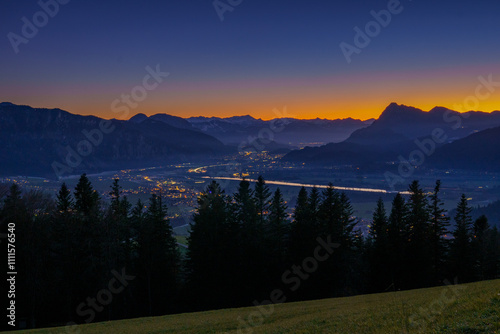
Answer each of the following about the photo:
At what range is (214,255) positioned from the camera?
49.9 meters

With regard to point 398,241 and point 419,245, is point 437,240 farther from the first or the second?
point 398,241

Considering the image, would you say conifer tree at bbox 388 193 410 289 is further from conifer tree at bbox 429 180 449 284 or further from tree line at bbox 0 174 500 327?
conifer tree at bbox 429 180 449 284

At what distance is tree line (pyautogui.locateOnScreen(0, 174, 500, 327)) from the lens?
43441 mm

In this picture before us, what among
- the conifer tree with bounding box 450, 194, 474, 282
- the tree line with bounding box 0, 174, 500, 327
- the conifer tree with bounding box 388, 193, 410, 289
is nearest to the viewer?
the tree line with bounding box 0, 174, 500, 327

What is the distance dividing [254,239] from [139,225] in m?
17.1

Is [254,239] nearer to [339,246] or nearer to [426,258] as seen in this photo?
[339,246]

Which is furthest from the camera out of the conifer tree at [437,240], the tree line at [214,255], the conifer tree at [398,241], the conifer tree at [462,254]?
the conifer tree at [437,240]

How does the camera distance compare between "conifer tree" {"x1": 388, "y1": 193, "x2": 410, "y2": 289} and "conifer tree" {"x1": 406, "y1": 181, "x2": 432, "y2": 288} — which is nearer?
"conifer tree" {"x1": 406, "y1": 181, "x2": 432, "y2": 288}

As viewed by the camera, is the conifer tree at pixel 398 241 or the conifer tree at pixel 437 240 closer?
the conifer tree at pixel 398 241

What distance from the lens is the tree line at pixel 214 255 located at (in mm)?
43441

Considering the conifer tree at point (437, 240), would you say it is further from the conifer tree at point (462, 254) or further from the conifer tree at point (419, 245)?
the conifer tree at point (462, 254)

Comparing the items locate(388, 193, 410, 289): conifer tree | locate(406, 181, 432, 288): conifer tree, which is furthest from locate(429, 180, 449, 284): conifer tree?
locate(388, 193, 410, 289): conifer tree

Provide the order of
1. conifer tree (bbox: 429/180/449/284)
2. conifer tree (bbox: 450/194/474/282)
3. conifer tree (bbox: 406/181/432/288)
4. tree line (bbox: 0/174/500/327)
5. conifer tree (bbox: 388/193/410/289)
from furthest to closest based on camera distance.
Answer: conifer tree (bbox: 429/180/449/284) → conifer tree (bbox: 388/193/410/289) → conifer tree (bbox: 450/194/474/282) → conifer tree (bbox: 406/181/432/288) → tree line (bbox: 0/174/500/327)

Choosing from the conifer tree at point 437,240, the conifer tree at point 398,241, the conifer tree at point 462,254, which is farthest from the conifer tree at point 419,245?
the conifer tree at point 462,254
